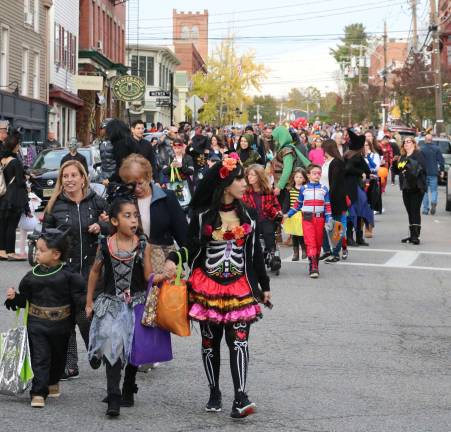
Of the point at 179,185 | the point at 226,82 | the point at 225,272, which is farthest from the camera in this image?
the point at 226,82

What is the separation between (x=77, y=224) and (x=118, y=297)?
1.40m

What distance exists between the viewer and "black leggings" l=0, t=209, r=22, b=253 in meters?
16.4

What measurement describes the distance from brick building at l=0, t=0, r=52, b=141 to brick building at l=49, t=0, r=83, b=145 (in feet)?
3.69

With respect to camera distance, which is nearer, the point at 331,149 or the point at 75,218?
the point at 75,218

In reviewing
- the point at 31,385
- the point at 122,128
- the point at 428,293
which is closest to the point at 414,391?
the point at 31,385

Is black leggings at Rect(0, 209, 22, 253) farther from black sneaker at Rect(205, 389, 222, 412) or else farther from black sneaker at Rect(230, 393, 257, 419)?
black sneaker at Rect(230, 393, 257, 419)

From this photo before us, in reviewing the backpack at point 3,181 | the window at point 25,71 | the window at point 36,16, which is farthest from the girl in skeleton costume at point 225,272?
the window at point 36,16

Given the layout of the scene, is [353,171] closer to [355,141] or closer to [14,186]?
[355,141]

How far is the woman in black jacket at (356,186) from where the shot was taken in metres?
17.8

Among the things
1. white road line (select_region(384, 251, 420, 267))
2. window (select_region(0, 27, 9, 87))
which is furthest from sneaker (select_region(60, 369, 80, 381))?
window (select_region(0, 27, 9, 87))

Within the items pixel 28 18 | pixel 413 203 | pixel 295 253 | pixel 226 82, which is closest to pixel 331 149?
pixel 295 253

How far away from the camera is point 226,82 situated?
11125cm

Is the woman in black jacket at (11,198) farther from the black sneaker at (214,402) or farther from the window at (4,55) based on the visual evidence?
the window at (4,55)

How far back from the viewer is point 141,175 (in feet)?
26.5
